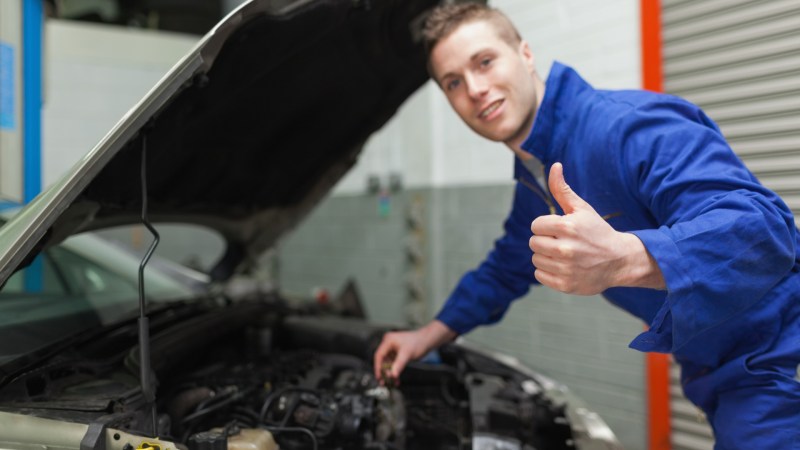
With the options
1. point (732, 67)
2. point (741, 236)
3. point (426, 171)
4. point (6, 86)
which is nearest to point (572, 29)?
point (732, 67)

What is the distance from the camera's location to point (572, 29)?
288 centimetres

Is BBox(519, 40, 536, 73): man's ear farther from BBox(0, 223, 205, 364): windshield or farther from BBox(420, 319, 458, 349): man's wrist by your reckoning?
BBox(0, 223, 205, 364): windshield

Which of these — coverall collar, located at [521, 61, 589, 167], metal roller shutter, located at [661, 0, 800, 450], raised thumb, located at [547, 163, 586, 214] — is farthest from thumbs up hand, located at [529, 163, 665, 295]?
metal roller shutter, located at [661, 0, 800, 450]

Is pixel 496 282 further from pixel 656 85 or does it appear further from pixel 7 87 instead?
pixel 7 87

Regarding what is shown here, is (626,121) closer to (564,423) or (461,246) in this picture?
(564,423)

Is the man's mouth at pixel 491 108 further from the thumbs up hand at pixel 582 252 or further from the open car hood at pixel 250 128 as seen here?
the thumbs up hand at pixel 582 252

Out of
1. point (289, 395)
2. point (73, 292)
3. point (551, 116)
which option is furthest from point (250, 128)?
point (551, 116)

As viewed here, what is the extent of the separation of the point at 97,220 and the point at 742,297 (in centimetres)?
160

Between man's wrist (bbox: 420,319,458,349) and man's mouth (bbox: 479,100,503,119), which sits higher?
man's mouth (bbox: 479,100,503,119)

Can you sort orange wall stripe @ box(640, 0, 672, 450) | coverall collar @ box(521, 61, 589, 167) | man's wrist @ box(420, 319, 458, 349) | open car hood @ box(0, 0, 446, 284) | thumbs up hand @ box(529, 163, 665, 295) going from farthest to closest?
orange wall stripe @ box(640, 0, 672, 450) → man's wrist @ box(420, 319, 458, 349) → coverall collar @ box(521, 61, 589, 167) → open car hood @ box(0, 0, 446, 284) → thumbs up hand @ box(529, 163, 665, 295)

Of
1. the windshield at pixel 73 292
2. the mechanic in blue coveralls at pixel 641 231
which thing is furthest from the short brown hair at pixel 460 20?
the windshield at pixel 73 292

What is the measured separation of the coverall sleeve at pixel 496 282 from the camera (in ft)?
5.63

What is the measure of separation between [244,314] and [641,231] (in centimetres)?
141

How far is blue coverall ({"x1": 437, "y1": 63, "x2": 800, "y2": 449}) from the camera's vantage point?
0.89 metres
